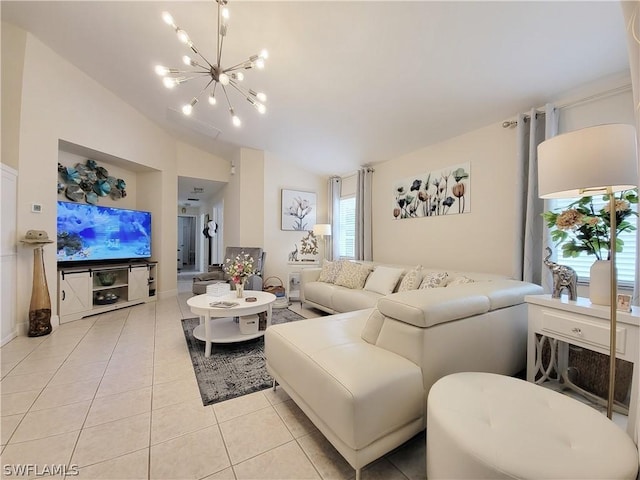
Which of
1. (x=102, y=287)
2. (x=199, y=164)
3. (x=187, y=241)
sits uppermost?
(x=199, y=164)

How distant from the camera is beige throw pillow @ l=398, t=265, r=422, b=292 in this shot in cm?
286

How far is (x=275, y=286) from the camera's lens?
472 centimetres

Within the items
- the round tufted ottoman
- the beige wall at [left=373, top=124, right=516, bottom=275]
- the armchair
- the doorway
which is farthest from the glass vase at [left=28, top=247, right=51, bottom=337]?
the doorway

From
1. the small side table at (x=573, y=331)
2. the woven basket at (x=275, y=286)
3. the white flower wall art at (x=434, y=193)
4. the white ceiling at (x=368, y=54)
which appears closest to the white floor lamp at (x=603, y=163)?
the small side table at (x=573, y=331)

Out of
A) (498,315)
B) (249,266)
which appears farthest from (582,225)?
(249,266)

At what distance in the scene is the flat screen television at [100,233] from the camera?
3463 millimetres

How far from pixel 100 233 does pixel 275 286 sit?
276 cm

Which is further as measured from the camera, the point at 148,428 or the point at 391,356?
the point at 148,428

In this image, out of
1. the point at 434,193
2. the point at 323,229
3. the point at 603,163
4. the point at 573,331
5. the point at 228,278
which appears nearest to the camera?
the point at 603,163

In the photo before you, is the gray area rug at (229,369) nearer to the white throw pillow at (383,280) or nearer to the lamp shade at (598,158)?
the white throw pillow at (383,280)

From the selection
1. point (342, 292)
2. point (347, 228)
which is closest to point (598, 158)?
point (342, 292)

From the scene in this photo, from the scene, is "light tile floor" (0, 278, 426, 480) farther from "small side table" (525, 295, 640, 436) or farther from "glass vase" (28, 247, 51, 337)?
"small side table" (525, 295, 640, 436)

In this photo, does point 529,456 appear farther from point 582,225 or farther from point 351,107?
point 351,107

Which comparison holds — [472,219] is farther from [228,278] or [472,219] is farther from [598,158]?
[228,278]
